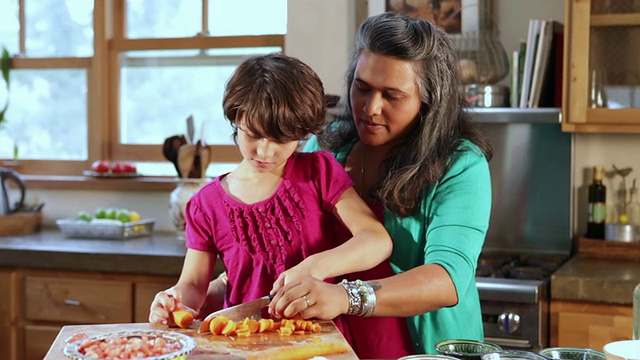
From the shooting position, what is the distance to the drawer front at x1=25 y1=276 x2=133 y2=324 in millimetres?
3150

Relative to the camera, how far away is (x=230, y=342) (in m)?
1.45

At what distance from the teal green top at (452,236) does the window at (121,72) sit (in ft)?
6.70

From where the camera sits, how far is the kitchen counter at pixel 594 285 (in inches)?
104

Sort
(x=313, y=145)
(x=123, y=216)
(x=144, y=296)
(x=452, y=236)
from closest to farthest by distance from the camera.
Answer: (x=452, y=236), (x=313, y=145), (x=144, y=296), (x=123, y=216)

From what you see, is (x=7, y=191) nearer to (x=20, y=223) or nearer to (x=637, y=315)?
(x=20, y=223)

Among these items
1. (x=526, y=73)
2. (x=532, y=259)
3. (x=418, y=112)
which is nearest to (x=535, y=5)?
(x=526, y=73)

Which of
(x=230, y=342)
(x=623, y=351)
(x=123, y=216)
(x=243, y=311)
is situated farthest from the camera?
(x=123, y=216)

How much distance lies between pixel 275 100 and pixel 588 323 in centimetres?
153

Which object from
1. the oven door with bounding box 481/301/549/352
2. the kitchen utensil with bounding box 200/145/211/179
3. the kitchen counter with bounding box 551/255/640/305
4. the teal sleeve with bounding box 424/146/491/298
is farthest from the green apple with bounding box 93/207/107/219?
the teal sleeve with bounding box 424/146/491/298

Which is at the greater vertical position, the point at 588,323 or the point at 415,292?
the point at 415,292

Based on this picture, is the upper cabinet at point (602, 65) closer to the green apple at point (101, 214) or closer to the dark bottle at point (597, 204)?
the dark bottle at point (597, 204)

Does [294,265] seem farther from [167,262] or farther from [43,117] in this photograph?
[43,117]

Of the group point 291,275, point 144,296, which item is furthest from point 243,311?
point 144,296

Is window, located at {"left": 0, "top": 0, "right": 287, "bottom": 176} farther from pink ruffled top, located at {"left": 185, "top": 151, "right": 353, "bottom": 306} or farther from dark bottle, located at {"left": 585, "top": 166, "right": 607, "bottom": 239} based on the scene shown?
pink ruffled top, located at {"left": 185, "top": 151, "right": 353, "bottom": 306}
